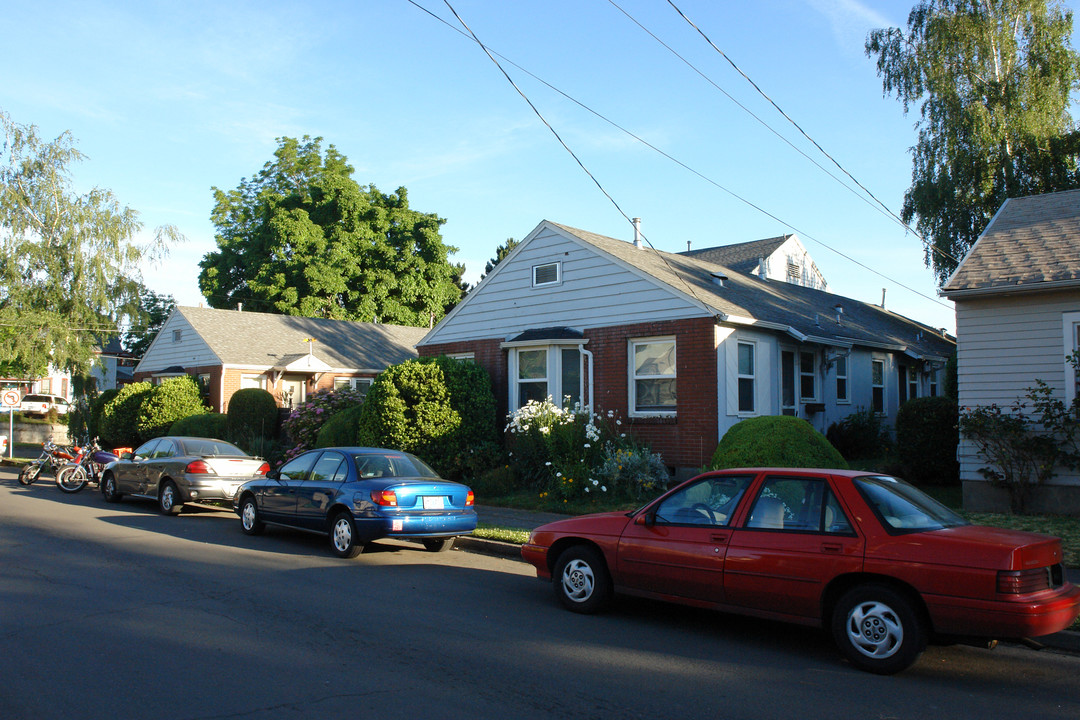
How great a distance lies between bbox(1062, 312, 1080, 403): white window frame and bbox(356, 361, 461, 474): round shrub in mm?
11128

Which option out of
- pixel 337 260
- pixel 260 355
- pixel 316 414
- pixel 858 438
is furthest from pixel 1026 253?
pixel 337 260

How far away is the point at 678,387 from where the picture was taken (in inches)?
627

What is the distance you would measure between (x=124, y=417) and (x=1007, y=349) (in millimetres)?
26466

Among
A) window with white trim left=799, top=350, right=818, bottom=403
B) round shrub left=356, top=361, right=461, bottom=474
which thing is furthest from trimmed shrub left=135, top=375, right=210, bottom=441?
window with white trim left=799, top=350, right=818, bottom=403

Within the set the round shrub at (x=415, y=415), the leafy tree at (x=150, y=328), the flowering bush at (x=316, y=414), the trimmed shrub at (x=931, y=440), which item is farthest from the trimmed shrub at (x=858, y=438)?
the leafy tree at (x=150, y=328)

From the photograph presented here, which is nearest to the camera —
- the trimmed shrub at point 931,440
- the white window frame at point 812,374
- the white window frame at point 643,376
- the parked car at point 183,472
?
the parked car at point 183,472

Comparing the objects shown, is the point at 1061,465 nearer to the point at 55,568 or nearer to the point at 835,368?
the point at 835,368

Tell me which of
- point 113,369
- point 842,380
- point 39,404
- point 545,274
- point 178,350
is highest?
point 545,274

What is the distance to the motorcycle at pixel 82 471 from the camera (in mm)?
18156

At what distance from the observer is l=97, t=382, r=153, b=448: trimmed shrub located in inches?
1085

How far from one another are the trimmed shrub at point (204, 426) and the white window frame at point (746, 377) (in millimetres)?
15936

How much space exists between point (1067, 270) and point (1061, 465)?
9.60 feet

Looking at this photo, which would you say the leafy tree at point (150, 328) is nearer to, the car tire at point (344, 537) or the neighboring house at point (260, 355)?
the neighboring house at point (260, 355)

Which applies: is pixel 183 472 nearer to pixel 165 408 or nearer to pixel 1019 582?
pixel 1019 582
